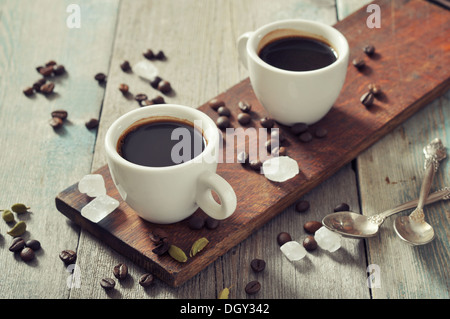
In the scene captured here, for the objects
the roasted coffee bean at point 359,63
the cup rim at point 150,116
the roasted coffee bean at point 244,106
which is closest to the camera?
the cup rim at point 150,116

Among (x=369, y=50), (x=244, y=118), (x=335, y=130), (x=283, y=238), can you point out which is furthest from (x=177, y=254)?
(x=369, y=50)

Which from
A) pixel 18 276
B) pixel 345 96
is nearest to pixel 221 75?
pixel 345 96

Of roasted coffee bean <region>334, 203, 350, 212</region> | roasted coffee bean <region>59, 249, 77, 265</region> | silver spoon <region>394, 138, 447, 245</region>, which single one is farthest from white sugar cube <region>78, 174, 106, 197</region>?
silver spoon <region>394, 138, 447, 245</region>

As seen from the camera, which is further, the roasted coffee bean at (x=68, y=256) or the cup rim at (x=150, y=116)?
the roasted coffee bean at (x=68, y=256)

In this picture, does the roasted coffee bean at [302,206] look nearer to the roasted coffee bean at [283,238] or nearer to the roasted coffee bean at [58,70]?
the roasted coffee bean at [283,238]

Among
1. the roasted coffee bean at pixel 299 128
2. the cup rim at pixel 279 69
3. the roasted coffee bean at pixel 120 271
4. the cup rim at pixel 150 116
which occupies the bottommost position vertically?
the roasted coffee bean at pixel 299 128

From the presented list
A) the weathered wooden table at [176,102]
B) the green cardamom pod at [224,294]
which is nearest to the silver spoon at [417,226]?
the weathered wooden table at [176,102]

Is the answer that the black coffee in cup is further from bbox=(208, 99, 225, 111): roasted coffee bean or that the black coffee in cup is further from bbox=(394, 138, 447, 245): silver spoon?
bbox=(394, 138, 447, 245): silver spoon
